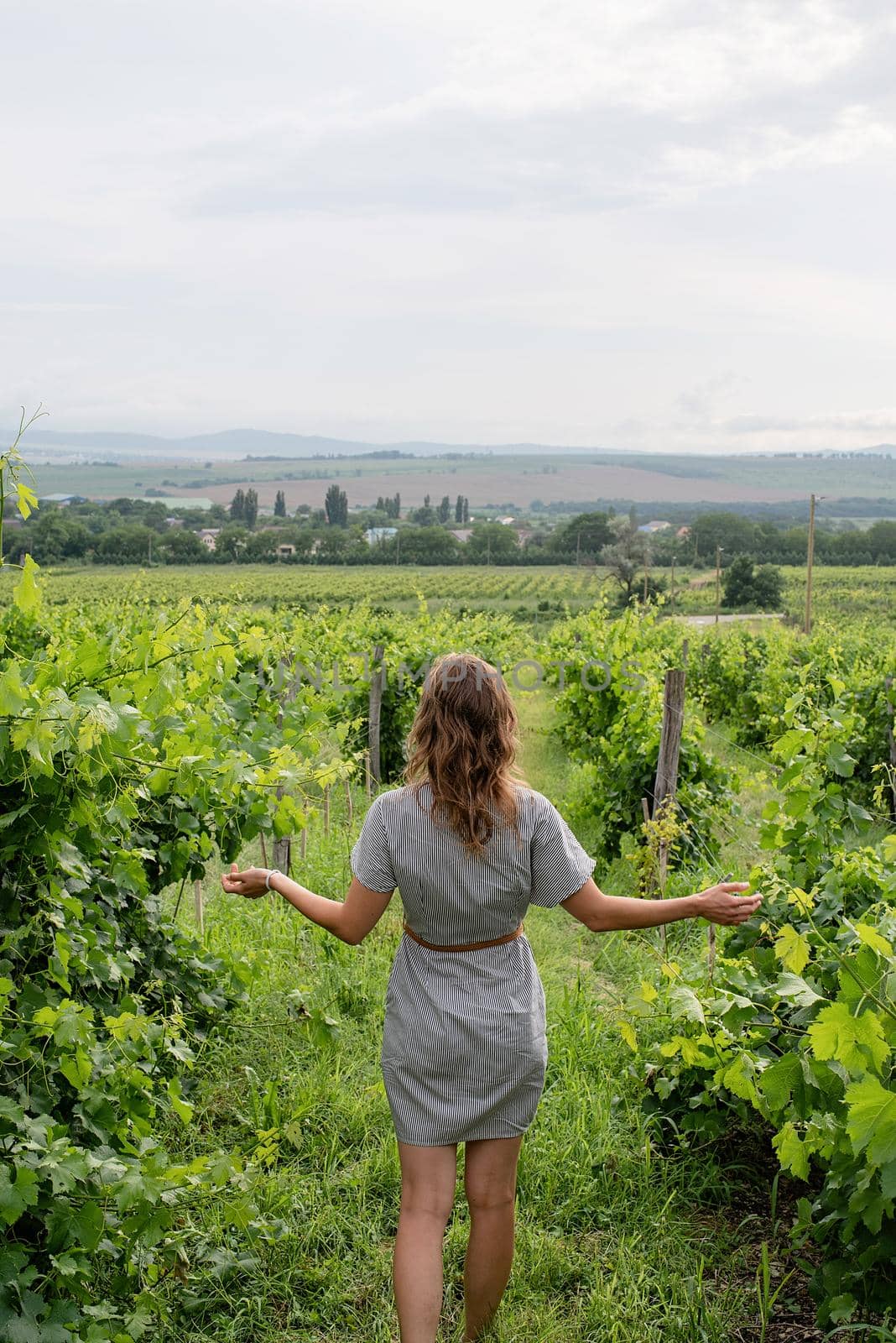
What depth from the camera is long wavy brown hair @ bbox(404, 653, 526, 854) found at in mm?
2283

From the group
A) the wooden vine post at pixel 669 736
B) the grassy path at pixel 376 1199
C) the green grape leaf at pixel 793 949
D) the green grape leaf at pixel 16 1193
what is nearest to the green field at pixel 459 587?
the wooden vine post at pixel 669 736

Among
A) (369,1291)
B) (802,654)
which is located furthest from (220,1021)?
(802,654)

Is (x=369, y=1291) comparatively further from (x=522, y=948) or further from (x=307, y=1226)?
(x=522, y=948)

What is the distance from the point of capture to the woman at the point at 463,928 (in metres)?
2.30

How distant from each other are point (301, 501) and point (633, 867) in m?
143

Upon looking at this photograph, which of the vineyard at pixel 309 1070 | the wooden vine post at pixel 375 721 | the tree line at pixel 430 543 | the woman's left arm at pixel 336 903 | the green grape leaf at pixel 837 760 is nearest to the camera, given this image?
the vineyard at pixel 309 1070

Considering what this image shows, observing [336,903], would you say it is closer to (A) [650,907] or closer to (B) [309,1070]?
(A) [650,907]

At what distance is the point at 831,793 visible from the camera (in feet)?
11.5

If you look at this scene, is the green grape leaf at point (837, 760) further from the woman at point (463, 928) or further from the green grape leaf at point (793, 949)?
the green grape leaf at point (793, 949)

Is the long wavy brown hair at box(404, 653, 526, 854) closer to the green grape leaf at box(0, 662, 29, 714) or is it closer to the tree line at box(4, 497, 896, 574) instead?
the green grape leaf at box(0, 662, 29, 714)

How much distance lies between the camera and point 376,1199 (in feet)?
10.7

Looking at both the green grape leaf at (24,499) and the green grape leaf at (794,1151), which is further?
the green grape leaf at (794,1151)

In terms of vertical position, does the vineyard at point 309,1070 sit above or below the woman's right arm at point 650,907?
below

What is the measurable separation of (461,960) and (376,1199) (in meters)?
1.32
